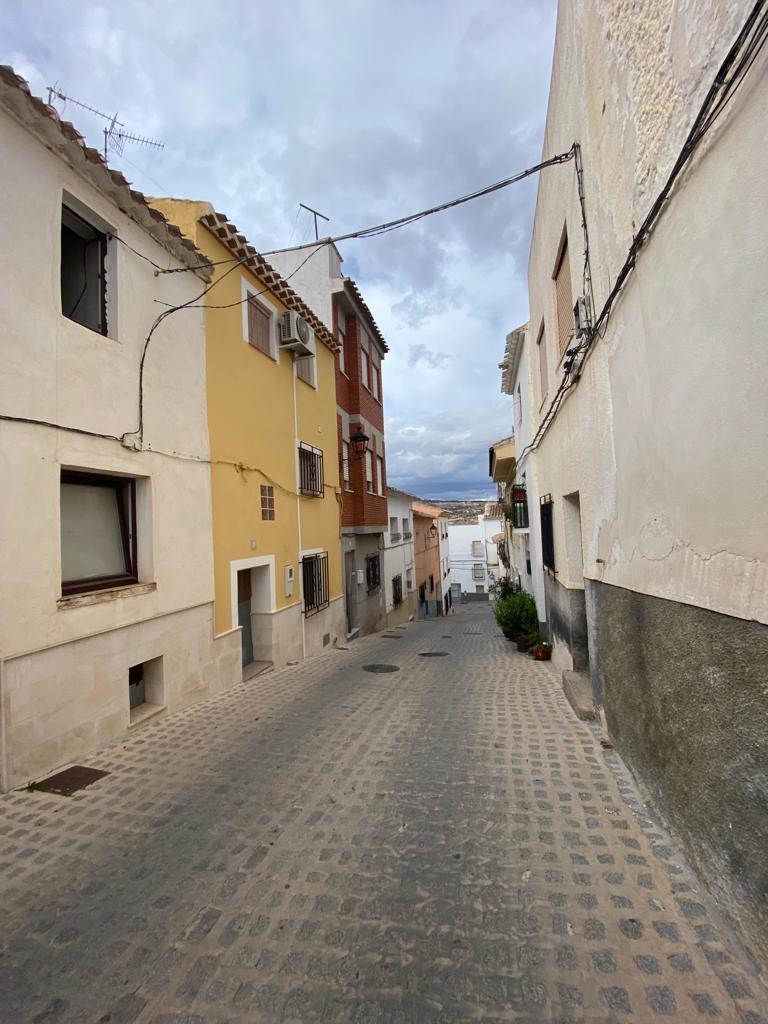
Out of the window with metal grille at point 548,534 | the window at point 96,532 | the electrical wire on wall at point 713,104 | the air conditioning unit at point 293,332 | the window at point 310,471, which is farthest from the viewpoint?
the window at point 310,471

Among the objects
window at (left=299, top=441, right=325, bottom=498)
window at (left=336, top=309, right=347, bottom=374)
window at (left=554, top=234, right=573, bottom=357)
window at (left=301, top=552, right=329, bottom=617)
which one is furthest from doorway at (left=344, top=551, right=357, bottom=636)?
window at (left=554, top=234, right=573, bottom=357)

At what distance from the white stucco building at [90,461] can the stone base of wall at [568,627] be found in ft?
16.2

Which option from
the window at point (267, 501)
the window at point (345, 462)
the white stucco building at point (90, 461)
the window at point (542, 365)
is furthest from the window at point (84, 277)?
the window at point (345, 462)

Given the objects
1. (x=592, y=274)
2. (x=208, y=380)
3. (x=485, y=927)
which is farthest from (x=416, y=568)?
(x=485, y=927)

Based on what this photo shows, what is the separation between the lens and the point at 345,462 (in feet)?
46.8

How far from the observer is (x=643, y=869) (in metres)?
2.75

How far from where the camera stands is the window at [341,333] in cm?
1415

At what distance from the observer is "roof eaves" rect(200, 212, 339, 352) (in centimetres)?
748

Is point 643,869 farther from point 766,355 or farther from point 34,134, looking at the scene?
point 34,134

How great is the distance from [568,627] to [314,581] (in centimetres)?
591

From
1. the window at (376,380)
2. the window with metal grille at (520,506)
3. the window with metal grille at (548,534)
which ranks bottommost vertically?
the window with metal grille at (548,534)

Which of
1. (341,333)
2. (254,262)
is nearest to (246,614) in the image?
(254,262)

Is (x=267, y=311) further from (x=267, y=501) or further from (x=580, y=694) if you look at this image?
(x=580, y=694)

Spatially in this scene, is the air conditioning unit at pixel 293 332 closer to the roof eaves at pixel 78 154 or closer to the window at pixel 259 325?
the window at pixel 259 325
